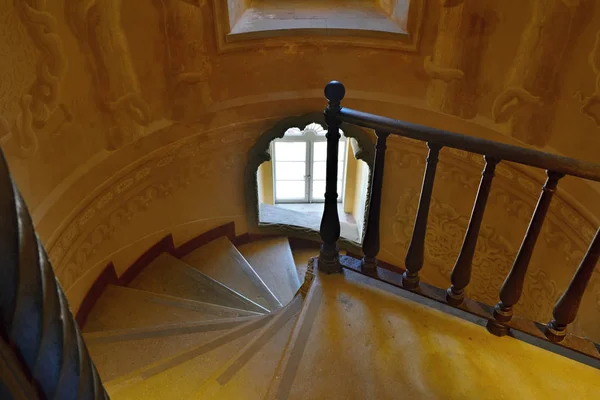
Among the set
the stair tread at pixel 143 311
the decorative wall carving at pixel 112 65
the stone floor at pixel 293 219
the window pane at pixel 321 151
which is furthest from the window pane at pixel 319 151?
the stair tread at pixel 143 311

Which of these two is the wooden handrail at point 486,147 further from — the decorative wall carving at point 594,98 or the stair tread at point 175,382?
the decorative wall carving at point 594,98

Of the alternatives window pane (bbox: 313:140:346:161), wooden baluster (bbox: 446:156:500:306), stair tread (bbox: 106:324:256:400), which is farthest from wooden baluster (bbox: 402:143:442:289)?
window pane (bbox: 313:140:346:161)

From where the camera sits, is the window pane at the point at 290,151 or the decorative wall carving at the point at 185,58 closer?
the decorative wall carving at the point at 185,58

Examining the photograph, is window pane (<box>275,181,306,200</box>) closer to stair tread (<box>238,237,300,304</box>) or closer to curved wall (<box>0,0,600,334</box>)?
stair tread (<box>238,237,300,304</box>)

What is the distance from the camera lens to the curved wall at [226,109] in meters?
2.07

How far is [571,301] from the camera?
1247 millimetres

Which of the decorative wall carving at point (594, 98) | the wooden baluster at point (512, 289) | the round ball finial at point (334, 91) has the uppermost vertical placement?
the round ball finial at point (334, 91)

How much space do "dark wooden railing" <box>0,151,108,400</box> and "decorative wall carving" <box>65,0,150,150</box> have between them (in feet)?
6.78

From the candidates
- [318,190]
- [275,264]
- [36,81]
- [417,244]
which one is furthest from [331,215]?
[318,190]

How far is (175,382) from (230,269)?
1845 mm

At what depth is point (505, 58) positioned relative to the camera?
2.54 metres

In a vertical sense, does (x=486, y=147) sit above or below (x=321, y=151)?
above

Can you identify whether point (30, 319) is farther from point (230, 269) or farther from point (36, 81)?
point (230, 269)

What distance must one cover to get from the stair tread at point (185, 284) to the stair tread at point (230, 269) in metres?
0.19
